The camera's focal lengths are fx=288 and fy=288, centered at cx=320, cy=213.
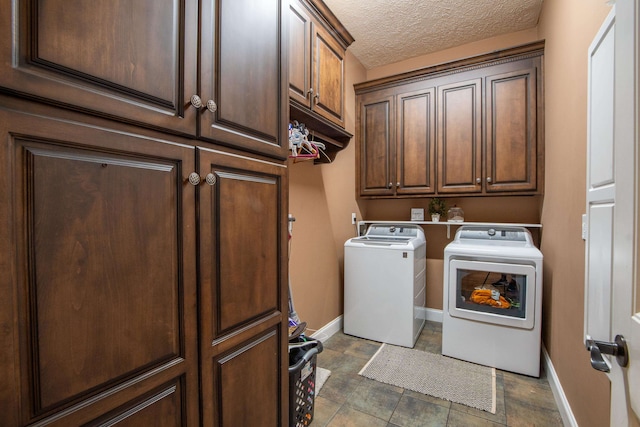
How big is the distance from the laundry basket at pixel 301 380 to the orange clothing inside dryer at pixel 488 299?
143cm

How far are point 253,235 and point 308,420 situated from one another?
4.11ft

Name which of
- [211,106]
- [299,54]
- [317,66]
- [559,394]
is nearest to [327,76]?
[317,66]

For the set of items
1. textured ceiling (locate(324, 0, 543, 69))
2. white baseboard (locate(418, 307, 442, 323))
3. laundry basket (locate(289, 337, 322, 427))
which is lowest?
white baseboard (locate(418, 307, 442, 323))

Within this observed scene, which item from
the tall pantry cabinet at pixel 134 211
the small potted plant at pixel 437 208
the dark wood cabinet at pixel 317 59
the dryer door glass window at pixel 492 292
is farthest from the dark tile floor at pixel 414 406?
the dark wood cabinet at pixel 317 59

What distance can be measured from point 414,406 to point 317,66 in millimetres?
2344

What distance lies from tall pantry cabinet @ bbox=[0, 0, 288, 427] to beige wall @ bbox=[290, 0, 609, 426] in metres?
1.29

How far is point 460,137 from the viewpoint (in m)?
2.64

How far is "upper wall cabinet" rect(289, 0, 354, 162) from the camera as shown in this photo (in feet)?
5.99

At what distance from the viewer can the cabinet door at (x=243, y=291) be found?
0.86 meters

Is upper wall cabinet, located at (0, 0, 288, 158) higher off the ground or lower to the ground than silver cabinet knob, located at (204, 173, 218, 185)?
higher

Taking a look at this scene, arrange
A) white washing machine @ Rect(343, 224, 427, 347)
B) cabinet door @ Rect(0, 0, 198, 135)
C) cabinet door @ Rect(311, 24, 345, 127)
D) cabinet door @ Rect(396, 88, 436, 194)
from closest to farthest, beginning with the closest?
cabinet door @ Rect(0, 0, 198, 135) → cabinet door @ Rect(311, 24, 345, 127) → white washing machine @ Rect(343, 224, 427, 347) → cabinet door @ Rect(396, 88, 436, 194)

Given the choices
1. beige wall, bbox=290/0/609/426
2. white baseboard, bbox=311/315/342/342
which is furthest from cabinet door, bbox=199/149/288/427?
white baseboard, bbox=311/315/342/342

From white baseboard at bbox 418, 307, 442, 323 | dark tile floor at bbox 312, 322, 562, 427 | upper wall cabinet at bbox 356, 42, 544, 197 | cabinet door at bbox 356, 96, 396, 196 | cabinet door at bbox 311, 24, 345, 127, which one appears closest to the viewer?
dark tile floor at bbox 312, 322, 562, 427

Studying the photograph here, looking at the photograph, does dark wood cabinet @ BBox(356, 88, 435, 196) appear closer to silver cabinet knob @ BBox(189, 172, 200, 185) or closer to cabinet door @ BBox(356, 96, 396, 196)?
cabinet door @ BBox(356, 96, 396, 196)
